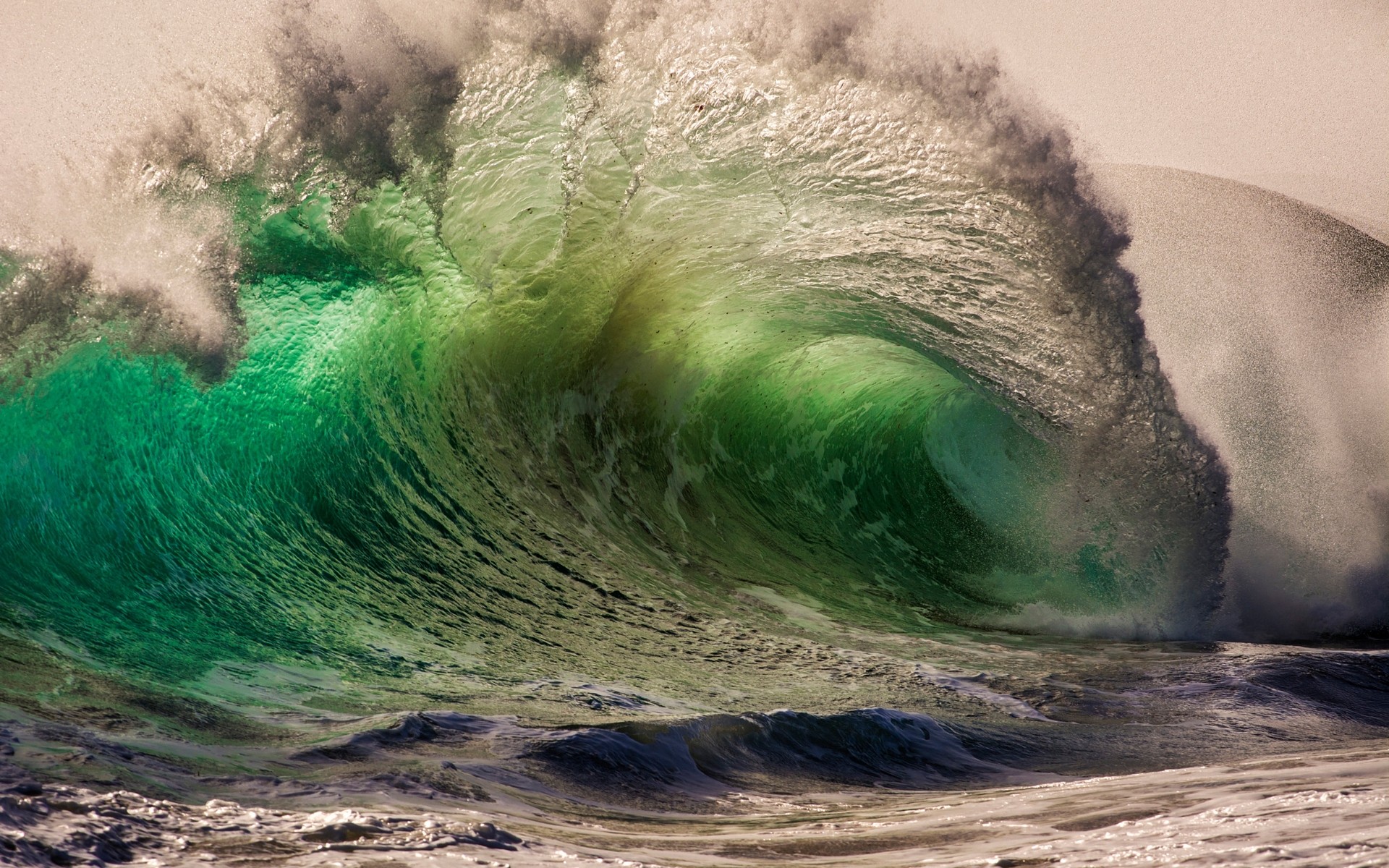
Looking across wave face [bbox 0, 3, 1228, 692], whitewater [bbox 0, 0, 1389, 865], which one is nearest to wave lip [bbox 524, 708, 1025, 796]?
whitewater [bbox 0, 0, 1389, 865]

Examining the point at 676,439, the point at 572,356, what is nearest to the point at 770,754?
the point at 572,356

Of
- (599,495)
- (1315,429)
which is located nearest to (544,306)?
(599,495)

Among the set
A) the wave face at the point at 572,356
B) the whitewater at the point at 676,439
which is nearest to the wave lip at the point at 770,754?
the whitewater at the point at 676,439

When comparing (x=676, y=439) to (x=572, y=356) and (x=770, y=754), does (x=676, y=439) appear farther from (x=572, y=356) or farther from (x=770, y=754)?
(x=770, y=754)

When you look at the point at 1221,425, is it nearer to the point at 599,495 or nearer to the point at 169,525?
the point at 599,495

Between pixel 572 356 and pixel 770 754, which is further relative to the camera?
pixel 572 356

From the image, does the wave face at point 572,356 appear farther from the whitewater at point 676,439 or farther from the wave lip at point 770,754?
the wave lip at point 770,754
